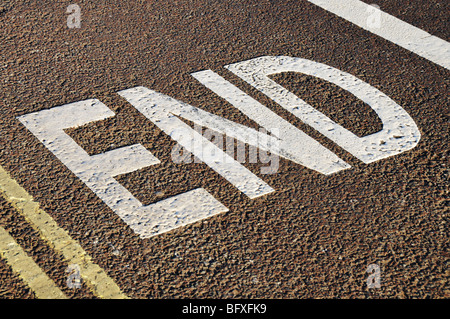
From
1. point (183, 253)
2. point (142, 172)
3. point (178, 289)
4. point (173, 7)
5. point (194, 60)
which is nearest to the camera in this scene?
point (178, 289)

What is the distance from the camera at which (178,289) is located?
3.23m

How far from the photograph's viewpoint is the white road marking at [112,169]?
3.68 m

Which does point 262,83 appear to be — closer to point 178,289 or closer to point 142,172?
point 142,172

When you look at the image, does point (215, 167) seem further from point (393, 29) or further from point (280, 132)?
point (393, 29)

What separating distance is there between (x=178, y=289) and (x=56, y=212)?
95cm

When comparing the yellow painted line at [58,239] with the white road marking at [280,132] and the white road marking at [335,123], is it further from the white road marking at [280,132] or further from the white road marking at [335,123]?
the white road marking at [335,123]

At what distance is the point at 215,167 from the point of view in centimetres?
412

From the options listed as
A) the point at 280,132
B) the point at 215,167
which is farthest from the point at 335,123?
the point at 215,167

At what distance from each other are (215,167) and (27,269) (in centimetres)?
138

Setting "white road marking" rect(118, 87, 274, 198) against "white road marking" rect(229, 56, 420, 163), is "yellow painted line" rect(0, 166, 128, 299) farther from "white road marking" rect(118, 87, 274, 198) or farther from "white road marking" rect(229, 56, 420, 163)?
"white road marking" rect(229, 56, 420, 163)

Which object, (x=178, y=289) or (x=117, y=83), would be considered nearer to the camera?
(x=178, y=289)

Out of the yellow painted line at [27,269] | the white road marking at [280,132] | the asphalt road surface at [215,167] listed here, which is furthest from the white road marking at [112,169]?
the white road marking at [280,132]

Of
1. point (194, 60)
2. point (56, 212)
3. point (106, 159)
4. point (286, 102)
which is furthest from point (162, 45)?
point (56, 212)

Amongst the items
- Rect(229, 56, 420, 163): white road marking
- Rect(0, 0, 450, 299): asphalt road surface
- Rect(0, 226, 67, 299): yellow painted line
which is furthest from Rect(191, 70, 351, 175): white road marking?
Rect(0, 226, 67, 299): yellow painted line
